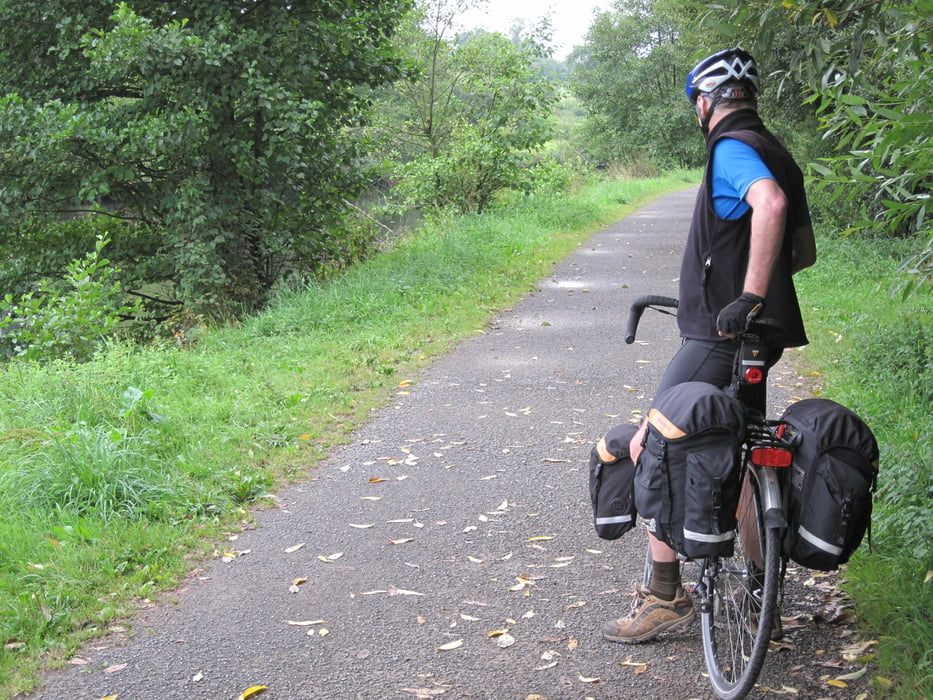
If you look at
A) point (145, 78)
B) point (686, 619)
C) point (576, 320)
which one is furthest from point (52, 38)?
point (686, 619)

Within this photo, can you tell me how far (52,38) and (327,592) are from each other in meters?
10.8

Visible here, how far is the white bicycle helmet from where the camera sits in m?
3.31

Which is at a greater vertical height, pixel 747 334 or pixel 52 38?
pixel 52 38

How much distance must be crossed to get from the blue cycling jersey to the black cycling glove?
1.11 ft

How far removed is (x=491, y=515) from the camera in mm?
5152

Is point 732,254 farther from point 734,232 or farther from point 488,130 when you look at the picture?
point 488,130

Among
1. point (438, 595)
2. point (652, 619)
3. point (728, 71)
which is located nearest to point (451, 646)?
point (438, 595)

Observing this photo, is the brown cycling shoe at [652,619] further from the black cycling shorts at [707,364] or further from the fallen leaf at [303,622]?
the fallen leaf at [303,622]

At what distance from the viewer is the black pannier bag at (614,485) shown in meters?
3.59

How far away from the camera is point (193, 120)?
1106cm

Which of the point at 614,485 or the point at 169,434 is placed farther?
the point at 169,434

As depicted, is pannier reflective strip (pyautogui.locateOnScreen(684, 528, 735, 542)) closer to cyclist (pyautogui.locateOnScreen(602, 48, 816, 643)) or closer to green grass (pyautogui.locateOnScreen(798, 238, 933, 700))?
cyclist (pyautogui.locateOnScreen(602, 48, 816, 643))

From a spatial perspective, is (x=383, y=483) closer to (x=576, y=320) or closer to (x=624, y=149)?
(x=576, y=320)

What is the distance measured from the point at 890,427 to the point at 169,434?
455 cm
